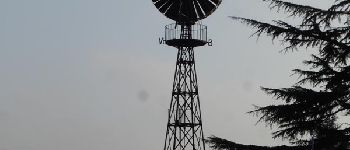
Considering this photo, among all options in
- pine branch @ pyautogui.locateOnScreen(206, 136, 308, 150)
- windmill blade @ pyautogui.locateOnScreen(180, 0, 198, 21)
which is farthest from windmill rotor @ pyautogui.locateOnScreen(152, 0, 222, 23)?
pine branch @ pyautogui.locateOnScreen(206, 136, 308, 150)

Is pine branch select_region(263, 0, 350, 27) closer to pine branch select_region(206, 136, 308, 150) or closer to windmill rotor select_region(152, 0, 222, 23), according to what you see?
pine branch select_region(206, 136, 308, 150)

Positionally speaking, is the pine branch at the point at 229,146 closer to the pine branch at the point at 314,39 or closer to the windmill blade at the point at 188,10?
the pine branch at the point at 314,39

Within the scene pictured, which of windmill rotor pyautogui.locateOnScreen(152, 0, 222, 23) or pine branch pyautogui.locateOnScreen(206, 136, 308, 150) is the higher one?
windmill rotor pyautogui.locateOnScreen(152, 0, 222, 23)

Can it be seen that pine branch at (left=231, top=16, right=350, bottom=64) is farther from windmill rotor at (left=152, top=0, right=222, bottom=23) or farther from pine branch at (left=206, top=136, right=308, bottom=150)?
windmill rotor at (left=152, top=0, right=222, bottom=23)

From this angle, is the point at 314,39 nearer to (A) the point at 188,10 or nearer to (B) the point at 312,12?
(B) the point at 312,12

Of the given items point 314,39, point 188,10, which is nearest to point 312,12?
point 314,39

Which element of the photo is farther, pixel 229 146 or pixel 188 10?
pixel 188 10

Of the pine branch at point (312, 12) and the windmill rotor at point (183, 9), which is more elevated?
the windmill rotor at point (183, 9)

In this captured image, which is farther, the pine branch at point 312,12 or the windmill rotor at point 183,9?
the windmill rotor at point 183,9

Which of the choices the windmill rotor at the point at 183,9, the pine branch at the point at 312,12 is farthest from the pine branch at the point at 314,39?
the windmill rotor at the point at 183,9

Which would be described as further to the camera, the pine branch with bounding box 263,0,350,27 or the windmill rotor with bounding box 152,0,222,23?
the windmill rotor with bounding box 152,0,222,23

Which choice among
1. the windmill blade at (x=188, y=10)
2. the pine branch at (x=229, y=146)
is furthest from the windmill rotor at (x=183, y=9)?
the pine branch at (x=229, y=146)

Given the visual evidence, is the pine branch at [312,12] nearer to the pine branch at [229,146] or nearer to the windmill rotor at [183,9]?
the pine branch at [229,146]

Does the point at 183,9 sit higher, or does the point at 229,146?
the point at 183,9
